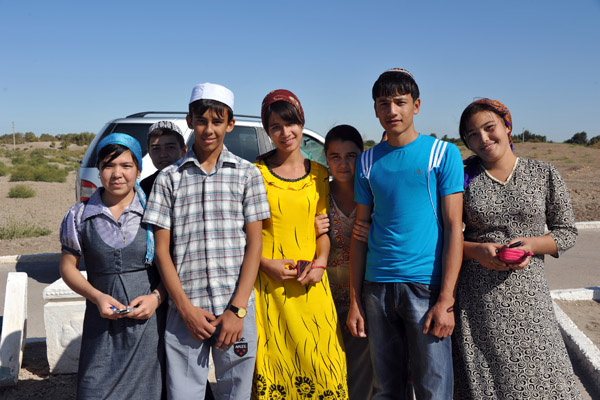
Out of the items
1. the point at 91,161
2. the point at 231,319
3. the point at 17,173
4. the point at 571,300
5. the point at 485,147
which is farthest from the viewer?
the point at 17,173

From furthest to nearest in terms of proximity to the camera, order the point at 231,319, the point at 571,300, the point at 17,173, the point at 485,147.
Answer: the point at 17,173 < the point at 571,300 < the point at 485,147 < the point at 231,319

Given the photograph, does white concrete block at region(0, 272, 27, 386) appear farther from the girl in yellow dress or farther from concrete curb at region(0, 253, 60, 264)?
concrete curb at region(0, 253, 60, 264)

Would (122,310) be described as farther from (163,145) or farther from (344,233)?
(163,145)

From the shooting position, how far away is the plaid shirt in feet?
7.59

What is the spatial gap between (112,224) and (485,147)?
1.96 meters

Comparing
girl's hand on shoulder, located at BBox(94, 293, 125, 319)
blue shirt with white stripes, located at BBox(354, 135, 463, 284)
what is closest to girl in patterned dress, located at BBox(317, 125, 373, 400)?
blue shirt with white stripes, located at BBox(354, 135, 463, 284)

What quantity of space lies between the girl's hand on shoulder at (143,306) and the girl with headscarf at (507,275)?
1.58 metres

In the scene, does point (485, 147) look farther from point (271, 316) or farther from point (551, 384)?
point (271, 316)

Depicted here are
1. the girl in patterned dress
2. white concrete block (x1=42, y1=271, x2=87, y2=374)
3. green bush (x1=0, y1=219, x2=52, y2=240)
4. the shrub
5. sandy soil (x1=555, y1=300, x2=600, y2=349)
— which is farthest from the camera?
the shrub

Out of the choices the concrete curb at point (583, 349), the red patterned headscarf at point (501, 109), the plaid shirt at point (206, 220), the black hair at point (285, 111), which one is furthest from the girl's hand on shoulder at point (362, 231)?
the concrete curb at point (583, 349)

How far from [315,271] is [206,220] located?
2.12 feet

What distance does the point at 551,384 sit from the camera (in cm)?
232

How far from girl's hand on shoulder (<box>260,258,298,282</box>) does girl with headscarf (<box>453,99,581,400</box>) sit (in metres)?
0.92

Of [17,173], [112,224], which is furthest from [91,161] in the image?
[17,173]
